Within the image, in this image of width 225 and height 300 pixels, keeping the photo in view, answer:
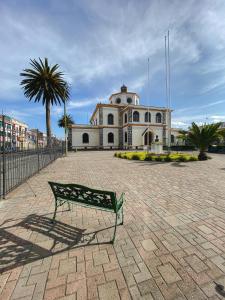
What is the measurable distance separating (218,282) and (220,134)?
14454 mm

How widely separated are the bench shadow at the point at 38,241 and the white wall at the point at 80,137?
35.9 meters

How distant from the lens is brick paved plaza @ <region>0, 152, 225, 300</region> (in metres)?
1.89

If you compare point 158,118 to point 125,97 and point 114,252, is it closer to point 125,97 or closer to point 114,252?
point 125,97

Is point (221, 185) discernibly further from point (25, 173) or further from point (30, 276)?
point (25, 173)

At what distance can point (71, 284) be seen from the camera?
196 centimetres

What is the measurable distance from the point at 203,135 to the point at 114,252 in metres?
13.8

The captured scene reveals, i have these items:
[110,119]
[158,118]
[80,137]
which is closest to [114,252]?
[80,137]

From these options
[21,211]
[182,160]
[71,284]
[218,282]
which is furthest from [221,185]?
[182,160]

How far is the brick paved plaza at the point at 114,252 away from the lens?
1886 mm

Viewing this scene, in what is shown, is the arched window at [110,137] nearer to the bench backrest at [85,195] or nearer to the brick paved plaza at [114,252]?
the brick paved plaza at [114,252]

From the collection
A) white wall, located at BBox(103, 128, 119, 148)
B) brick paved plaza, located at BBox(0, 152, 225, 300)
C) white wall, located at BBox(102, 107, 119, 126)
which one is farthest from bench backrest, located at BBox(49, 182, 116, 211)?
white wall, located at BBox(102, 107, 119, 126)

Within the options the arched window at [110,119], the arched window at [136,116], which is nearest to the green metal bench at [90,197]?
the arched window at [136,116]

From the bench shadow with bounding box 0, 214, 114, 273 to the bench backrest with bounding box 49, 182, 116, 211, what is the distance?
0.56 metres

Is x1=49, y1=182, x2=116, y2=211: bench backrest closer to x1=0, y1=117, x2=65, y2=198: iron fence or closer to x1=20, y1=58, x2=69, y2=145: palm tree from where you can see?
x1=0, y1=117, x2=65, y2=198: iron fence
